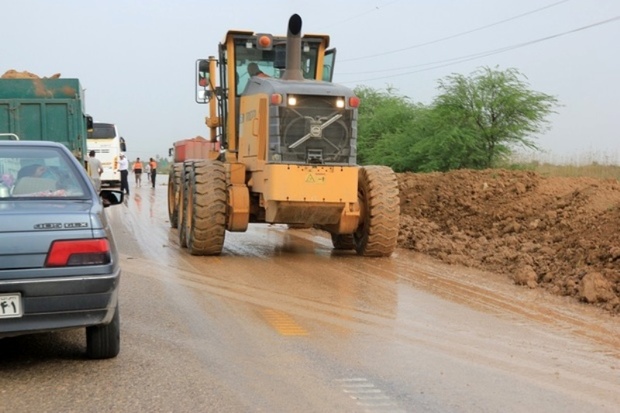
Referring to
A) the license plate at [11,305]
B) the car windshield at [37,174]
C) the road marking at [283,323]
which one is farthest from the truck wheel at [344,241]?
the license plate at [11,305]

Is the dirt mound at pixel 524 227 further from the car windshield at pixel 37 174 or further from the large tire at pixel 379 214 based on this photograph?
the car windshield at pixel 37 174

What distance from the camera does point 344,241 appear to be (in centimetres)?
1377

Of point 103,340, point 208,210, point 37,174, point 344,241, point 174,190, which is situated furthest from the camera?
point 174,190

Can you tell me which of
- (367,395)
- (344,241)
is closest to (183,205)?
(344,241)

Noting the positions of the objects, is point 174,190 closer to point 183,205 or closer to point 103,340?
point 183,205

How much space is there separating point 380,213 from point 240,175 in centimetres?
231

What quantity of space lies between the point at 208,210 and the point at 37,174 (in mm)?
5890

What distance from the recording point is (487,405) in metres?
5.25

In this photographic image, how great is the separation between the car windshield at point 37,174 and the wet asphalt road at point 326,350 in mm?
1270

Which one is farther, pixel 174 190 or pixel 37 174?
pixel 174 190

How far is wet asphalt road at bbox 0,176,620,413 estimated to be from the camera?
5.30 m

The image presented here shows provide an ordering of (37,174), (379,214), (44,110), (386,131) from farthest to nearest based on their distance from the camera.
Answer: (386,131) → (44,110) → (379,214) → (37,174)

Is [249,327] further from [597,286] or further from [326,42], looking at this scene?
[326,42]

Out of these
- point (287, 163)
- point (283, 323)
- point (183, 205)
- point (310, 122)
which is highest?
point (310, 122)
